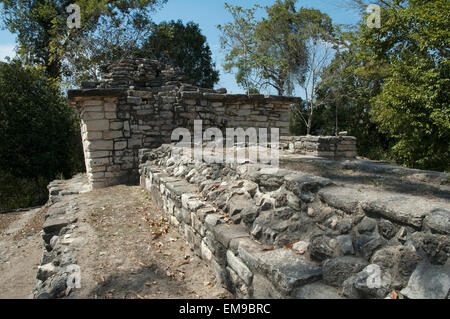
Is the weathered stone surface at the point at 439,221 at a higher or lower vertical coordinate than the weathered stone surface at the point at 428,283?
higher

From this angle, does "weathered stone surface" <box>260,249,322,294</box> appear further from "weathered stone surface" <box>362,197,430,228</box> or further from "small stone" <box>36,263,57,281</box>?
"small stone" <box>36,263,57,281</box>

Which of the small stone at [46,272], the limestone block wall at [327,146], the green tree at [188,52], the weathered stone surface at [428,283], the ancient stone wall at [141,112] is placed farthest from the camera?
the green tree at [188,52]

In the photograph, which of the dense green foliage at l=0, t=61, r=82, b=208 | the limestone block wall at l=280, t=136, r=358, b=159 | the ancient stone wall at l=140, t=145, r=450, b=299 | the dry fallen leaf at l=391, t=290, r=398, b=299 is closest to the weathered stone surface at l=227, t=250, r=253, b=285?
the ancient stone wall at l=140, t=145, r=450, b=299

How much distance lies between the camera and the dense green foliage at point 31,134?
12016 mm

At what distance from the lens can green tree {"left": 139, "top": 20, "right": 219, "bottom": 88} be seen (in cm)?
2088

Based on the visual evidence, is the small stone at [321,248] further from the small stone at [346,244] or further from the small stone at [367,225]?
the small stone at [367,225]

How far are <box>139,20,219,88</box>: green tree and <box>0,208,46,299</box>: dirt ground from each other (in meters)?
15.1

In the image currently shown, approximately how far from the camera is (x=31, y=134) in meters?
12.3

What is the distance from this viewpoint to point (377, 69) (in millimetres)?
16641

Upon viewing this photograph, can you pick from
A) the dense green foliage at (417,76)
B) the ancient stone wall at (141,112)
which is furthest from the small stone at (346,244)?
the dense green foliage at (417,76)

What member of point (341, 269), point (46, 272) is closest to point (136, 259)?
point (46, 272)

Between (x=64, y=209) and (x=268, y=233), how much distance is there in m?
4.07

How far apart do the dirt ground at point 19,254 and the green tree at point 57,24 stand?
37.2 ft
